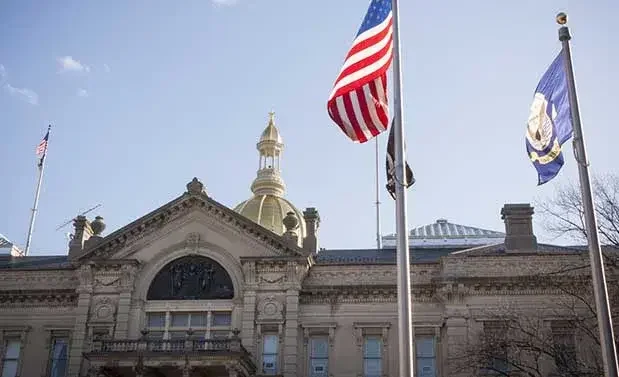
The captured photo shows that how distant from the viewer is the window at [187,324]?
128ft

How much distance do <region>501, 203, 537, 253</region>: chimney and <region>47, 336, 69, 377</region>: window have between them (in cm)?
2216

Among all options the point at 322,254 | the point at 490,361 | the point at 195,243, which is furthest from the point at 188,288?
the point at 490,361

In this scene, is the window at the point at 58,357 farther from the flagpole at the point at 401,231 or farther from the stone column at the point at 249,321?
the flagpole at the point at 401,231

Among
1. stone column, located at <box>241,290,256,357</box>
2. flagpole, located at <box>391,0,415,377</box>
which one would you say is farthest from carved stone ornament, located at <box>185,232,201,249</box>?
flagpole, located at <box>391,0,415,377</box>

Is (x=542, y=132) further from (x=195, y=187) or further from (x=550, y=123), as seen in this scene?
(x=195, y=187)

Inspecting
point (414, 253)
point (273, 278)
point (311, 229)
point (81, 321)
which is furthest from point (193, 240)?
point (414, 253)

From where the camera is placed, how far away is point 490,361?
34312 mm

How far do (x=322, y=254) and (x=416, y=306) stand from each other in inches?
312

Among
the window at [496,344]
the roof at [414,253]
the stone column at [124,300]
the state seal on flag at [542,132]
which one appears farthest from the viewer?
the roof at [414,253]

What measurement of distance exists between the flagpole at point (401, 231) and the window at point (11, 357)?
27.5 metres

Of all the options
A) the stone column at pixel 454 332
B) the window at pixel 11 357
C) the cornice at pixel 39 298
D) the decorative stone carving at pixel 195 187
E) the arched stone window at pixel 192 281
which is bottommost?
the window at pixel 11 357

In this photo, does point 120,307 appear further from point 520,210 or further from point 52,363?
point 520,210

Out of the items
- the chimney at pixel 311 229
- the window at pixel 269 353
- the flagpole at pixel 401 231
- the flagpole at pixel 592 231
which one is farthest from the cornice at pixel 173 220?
the flagpole at pixel 592 231

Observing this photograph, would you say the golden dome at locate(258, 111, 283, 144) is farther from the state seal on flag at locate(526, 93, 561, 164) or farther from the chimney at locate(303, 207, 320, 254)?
the state seal on flag at locate(526, 93, 561, 164)
